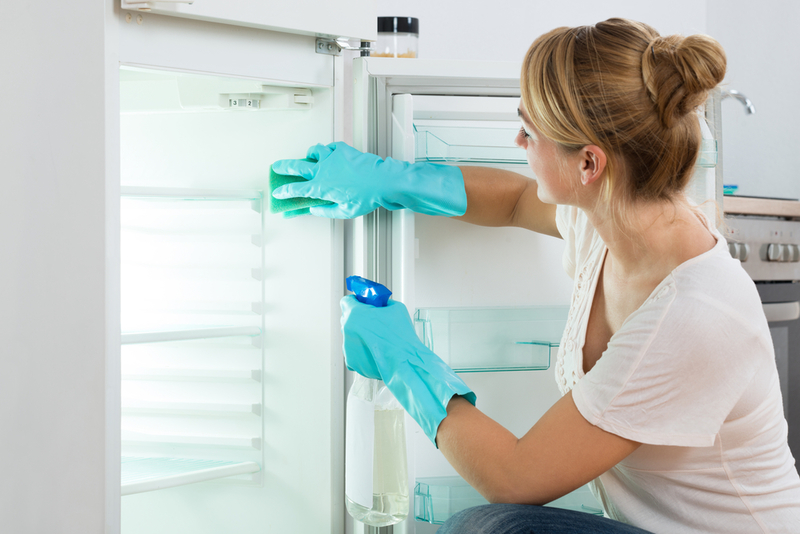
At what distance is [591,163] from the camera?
950 mm

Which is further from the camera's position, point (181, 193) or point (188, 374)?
point (188, 374)

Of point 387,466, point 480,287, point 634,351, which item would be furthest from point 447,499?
point 634,351

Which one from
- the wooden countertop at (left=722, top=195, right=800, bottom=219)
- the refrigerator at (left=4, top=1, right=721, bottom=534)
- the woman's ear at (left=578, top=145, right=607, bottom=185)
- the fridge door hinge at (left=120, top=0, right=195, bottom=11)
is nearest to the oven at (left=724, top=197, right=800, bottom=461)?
the wooden countertop at (left=722, top=195, right=800, bottom=219)

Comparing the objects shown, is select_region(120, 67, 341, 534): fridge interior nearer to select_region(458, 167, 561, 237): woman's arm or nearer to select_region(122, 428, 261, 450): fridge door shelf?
select_region(122, 428, 261, 450): fridge door shelf

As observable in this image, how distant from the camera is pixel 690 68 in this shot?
0.87 meters

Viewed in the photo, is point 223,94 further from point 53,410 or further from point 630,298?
point 630,298

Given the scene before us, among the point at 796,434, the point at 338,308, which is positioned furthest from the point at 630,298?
the point at 796,434

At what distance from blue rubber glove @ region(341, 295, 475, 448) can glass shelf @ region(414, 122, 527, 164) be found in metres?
0.30

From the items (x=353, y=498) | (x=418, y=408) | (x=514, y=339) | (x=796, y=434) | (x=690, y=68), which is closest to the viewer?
(x=690, y=68)

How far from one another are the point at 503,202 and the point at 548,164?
0.26m

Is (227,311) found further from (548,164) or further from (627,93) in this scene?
(627,93)

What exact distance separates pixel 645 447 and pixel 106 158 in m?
0.90

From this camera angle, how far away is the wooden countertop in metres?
2.02

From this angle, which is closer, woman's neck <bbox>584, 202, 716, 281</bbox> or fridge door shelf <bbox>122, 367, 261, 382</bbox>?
woman's neck <bbox>584, 202, 716, 281</bbox>
